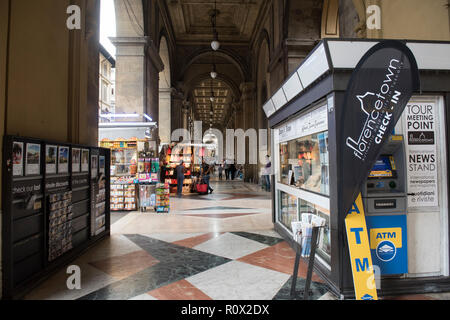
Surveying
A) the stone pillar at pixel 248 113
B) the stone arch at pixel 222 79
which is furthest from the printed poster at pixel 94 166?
the stone arch at pixel 222 79

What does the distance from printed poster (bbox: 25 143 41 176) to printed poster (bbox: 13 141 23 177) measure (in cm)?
9

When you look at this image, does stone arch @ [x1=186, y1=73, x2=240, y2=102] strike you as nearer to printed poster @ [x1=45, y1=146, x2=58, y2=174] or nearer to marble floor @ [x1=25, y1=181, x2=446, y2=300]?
marble floor @ [x1=25, y1=181, x2=446, y2=300]

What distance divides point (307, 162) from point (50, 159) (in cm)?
332

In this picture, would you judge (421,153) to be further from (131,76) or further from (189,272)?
(131,76)

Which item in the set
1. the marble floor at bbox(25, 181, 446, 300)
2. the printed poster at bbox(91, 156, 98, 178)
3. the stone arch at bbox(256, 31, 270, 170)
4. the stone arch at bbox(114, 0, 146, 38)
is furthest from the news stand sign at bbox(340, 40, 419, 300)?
the stone arch at bbox(256, 31, 270, 170)

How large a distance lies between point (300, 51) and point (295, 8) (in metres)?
1.53

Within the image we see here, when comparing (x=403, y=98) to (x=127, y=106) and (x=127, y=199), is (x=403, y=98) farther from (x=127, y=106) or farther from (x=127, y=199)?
(x=127, y=106)

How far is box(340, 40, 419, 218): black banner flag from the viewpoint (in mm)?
2088

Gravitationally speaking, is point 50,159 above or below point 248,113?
below

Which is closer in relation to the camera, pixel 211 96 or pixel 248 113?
pixel 248 113

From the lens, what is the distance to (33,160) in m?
2.76

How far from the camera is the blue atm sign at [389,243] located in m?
2.55

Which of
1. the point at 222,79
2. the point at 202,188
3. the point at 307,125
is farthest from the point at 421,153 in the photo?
the point at 222,79
